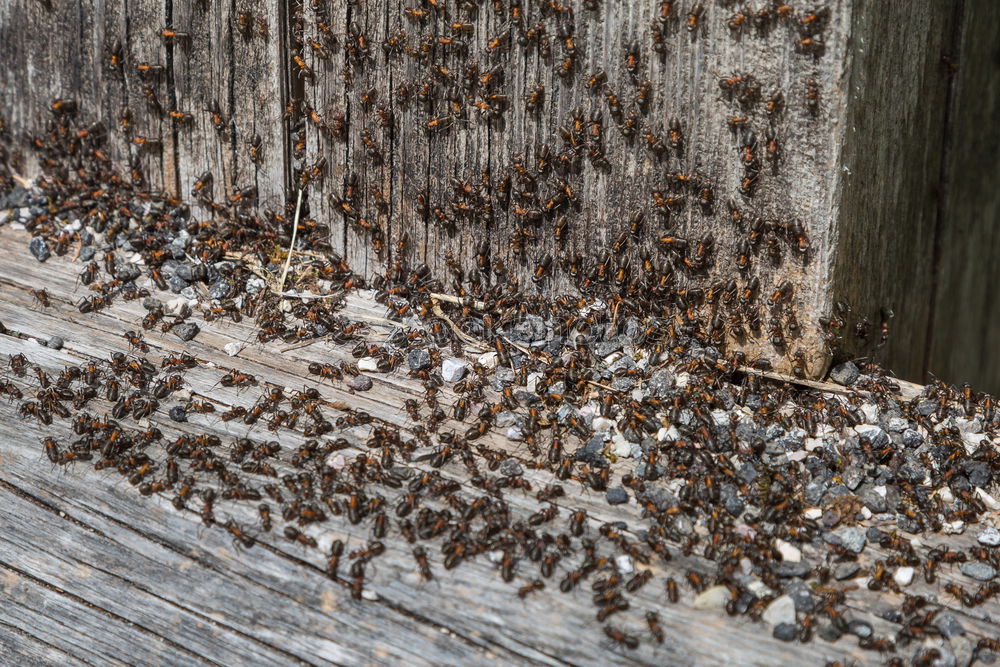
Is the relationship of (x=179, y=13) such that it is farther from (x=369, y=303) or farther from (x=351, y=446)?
(x=351, y=446)

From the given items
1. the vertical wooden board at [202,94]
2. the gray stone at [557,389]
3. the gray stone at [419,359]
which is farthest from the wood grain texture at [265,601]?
the vertical wooden board at [202,94]

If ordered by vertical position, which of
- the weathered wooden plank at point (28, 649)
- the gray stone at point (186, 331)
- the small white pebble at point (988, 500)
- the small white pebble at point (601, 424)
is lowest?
the weathered wooden plank at point (28, 649)

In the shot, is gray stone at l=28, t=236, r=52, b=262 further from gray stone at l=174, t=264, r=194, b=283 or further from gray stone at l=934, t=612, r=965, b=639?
gray stone at l=934, t=612, r=965, b=639

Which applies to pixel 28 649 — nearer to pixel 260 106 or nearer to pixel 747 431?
pixel 260 106

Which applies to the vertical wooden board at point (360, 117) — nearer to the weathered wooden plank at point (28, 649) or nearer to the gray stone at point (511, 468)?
the gray stone at point (511, 468)

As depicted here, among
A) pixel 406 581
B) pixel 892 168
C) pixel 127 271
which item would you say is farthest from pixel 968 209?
pixel 127 271

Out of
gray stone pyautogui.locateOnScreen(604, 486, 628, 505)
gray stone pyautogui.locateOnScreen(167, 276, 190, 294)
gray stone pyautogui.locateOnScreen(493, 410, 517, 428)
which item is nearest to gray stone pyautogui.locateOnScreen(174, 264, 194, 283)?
gray stone pyautogui.locateOnScreen(167, 276, 190, 294)

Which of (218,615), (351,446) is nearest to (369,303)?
(351,446)

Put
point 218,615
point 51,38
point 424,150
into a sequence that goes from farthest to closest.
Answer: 1. point 51,38
2. point 424,150
3. point 218,615
